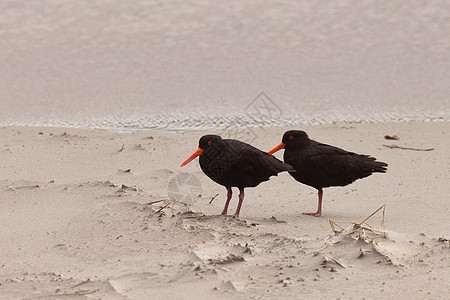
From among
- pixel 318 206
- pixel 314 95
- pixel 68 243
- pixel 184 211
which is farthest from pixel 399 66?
pixel 68 243

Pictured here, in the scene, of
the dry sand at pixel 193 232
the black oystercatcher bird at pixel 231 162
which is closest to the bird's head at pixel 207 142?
the black oystercatcher bird at pixel 231 162

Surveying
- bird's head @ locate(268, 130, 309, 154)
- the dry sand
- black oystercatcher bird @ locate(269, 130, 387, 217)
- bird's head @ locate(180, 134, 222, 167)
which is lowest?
the dry sand

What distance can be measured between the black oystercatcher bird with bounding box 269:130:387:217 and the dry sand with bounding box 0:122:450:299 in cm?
28

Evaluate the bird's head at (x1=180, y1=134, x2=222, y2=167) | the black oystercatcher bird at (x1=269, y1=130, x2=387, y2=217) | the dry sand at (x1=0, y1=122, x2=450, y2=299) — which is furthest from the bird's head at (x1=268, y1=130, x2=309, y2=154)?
the bird's head at (x1=180, y1=134, x2=222, y2=167)

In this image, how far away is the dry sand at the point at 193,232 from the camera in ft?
12.3

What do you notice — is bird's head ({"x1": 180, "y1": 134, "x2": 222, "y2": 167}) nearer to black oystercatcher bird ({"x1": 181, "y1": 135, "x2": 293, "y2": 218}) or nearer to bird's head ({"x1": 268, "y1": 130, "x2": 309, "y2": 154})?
black oystercatcher bird ({"x1": 181, "y1": 135, "x2": 293, "y2": 218})

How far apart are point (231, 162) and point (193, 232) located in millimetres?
894

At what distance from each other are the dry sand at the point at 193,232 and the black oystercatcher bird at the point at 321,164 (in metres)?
0.28

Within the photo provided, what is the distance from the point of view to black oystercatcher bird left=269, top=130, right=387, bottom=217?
585cm

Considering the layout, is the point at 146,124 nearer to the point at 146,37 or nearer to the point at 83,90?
the point at 83,90

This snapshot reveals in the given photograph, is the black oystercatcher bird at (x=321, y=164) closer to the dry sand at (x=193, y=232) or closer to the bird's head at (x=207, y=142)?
the dry sand at (x=193, y=232)

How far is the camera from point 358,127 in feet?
29.2

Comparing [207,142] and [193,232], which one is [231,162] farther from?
[193,232]

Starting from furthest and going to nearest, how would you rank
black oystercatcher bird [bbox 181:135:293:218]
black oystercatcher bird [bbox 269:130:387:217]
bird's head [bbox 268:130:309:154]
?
bird's head [bbox 268:130:309:154]
black oystercatcher bird [bbox 269:130:387:217]
black oystercatcher bird [bbox 181:135:293:218]
